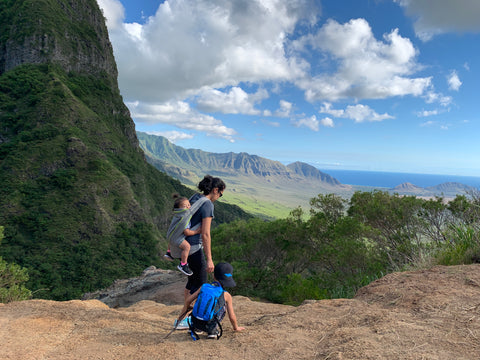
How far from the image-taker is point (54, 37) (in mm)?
68812

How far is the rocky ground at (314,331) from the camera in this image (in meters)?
2.76

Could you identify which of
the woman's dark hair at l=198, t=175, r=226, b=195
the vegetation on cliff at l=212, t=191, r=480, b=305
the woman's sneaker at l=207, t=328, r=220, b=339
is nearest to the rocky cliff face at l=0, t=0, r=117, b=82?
the vegetation on cliff at l=212, t=191, r=480, b=305

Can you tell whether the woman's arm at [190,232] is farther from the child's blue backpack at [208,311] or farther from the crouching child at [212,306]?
the child's blue backpack at [208,311]

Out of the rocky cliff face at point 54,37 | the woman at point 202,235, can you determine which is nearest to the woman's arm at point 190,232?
the woman at point 202,235

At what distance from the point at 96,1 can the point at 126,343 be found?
396ft

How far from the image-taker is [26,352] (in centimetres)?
332

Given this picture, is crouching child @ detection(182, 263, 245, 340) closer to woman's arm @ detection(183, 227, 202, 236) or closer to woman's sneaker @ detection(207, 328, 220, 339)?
woman's sneaker @ detection(207, 328, 220, 339)

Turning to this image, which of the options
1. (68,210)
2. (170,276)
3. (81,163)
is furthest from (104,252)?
(170,276)

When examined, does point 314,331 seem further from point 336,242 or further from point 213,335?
point 336,242

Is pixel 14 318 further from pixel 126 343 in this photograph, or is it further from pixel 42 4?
pixel 42 4

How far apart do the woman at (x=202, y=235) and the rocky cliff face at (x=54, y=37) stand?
3444 inches

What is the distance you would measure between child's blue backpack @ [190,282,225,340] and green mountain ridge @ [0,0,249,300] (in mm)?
35302

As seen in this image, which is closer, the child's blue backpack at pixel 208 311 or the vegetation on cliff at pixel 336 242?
the child's blue backpack at pixel 208 311

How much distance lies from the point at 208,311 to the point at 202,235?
3.40 ft
